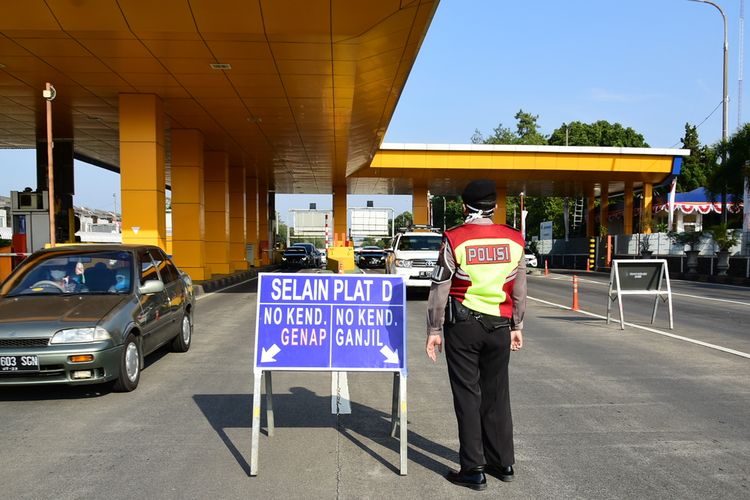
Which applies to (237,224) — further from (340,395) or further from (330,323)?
(330,323)

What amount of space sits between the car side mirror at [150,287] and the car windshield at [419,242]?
12.0m

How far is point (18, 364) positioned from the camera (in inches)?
233

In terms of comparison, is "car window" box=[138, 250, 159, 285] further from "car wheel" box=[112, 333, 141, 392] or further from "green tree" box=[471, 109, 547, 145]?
"green tree" box=[471, 109, 547, 145]

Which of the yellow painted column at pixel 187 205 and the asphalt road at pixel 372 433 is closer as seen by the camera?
the asphalt road at pixel 372 433

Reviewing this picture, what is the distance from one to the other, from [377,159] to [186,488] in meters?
31.0

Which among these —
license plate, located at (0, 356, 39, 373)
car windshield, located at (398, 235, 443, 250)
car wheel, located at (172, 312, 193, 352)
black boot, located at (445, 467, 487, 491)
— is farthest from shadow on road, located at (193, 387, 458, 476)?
car windshield, located at (398, 235, 443, 250)

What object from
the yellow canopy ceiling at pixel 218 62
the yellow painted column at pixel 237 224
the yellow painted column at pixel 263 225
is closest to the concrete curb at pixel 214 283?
the yellow painted column at pixel 237 224

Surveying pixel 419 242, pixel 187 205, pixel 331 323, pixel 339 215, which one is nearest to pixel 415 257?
pixel 419 242

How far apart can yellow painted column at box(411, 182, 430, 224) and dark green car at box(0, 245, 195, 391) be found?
32594mm

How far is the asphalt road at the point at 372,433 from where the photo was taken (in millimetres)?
4121

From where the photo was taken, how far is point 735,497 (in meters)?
3.88

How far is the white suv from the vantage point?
17656 millimetres

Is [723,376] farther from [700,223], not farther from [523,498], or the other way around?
[700,223]

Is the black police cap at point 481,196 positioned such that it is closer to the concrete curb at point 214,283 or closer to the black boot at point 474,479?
the black boot at point 474,479
